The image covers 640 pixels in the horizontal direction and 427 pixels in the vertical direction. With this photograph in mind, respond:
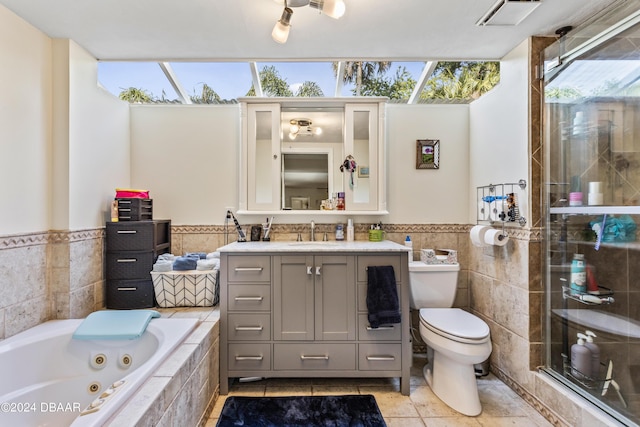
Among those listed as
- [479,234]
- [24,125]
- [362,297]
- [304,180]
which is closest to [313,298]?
[362,297]

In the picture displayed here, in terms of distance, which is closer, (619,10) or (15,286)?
(619,10)

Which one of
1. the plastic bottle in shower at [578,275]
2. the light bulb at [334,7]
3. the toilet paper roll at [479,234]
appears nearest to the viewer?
the light bulb at [334,7]

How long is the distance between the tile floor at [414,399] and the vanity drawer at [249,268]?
29.2 inches

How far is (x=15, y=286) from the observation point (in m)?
1.65

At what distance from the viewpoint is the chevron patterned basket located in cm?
215

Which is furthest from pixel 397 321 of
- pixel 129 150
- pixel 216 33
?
pixel 129 150

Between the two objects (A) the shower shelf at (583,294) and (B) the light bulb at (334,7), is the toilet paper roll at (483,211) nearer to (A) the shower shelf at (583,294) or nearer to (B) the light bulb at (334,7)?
(A) the shower shelf at (583,294)

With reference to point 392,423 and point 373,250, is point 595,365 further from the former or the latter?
point 373,250

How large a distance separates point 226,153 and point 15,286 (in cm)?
156

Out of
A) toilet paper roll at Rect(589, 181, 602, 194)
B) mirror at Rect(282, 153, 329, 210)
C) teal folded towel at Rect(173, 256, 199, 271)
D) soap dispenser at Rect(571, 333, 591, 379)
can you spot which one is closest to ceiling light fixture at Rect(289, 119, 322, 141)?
mirror at Rect(282, 153, 329, 210)

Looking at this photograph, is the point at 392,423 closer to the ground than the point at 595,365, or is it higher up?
closer to the ground

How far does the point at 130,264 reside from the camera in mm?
2178

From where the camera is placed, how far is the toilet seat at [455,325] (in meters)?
1.76

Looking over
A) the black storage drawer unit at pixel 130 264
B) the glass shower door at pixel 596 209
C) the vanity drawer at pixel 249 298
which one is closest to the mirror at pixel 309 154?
the vanity drawer at pixel 249 298
